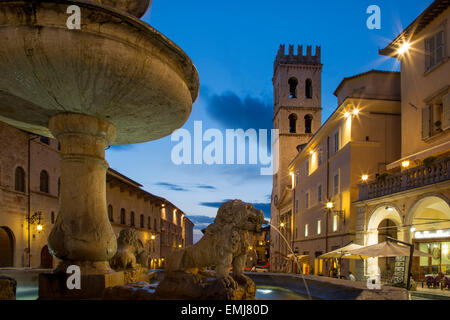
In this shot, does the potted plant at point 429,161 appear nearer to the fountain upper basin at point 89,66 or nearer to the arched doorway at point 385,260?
the arched doorway at point 385,260

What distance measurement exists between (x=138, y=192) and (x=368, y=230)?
25.1 meters

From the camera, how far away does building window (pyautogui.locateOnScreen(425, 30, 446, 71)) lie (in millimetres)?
17198

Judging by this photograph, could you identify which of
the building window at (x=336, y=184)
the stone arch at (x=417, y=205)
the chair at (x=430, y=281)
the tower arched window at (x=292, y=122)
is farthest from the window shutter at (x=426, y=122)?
the tower arched window at (x=292, y=122)

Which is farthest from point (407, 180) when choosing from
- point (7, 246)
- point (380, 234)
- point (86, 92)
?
point (7, 246)

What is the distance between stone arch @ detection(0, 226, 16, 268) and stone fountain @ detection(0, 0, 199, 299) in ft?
47.4

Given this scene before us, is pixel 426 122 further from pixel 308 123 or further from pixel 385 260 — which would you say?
pixel 308 123

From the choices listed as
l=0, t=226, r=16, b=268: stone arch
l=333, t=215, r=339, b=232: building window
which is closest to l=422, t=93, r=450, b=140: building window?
l=333, t=215, r=339, b=232: building window

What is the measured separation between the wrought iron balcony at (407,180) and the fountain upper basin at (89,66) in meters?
12.0

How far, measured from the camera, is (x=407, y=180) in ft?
55.9

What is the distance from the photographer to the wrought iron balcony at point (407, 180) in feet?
47.8

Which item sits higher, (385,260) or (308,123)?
(308,123)

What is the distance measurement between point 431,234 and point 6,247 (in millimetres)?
21392

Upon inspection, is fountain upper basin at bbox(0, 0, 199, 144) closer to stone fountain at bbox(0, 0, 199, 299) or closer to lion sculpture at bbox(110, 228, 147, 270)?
stone fountain at bbox(0, 0, 199, 299)
